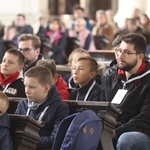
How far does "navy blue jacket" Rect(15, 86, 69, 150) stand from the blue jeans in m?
0.49

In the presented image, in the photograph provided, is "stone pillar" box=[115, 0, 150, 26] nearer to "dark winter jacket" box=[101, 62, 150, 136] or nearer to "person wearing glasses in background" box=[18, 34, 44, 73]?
"person wearing glasses in background" box=[18, 34, 44, 73]

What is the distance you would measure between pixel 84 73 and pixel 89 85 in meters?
0.12

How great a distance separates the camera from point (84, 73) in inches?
234

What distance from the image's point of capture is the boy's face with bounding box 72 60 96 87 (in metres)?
5.91

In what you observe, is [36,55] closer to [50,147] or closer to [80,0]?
[50,147]

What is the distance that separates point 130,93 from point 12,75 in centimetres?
135

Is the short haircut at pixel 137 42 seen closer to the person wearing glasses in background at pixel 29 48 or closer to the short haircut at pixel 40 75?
the short haircut at pixel 40 75

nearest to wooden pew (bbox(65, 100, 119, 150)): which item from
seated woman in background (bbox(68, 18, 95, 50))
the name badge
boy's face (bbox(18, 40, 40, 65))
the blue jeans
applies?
the blue jeans

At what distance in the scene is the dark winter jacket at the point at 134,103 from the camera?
5266mm

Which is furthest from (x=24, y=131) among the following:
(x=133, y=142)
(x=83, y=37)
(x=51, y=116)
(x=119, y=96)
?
(x=83, y=37)

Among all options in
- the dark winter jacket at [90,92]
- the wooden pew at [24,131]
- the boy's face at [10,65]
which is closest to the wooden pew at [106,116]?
the wooden pew at [24,131]

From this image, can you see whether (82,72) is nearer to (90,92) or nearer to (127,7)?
(90,92)

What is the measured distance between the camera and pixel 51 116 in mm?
5125

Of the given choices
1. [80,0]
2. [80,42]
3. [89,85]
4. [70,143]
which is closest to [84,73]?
[89,85]
